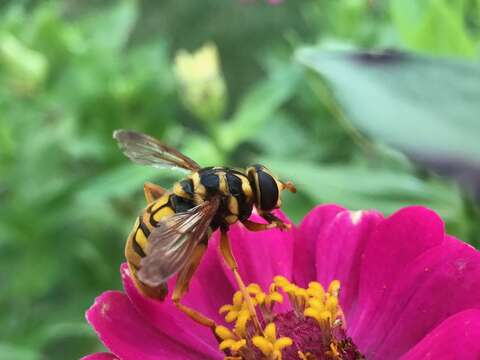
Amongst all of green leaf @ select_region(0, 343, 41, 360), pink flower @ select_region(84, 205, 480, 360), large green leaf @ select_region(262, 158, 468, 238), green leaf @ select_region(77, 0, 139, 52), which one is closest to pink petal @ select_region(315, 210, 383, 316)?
pink flower @ select_region(84, 205, 480, 360)

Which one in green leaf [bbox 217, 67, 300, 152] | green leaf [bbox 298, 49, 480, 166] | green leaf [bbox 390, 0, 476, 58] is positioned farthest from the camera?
green leaf [bbox 217, 67, 300, 152]

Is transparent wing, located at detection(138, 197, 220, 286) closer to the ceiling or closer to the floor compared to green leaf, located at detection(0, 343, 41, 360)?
closer to the ceiling

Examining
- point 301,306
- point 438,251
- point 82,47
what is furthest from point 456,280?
point 82,47

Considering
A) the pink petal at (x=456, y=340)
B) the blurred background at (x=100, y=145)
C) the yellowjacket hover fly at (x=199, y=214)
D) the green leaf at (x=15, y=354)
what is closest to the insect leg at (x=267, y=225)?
the yellowjacket hover fly at (x=199, y=214)

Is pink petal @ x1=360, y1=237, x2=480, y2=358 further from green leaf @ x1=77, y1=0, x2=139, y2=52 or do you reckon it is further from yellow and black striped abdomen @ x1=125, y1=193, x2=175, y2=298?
green leaf @ x1=77, y1=0, x2=139, y2=52

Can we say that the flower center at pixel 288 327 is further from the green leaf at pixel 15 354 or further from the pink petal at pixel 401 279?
the green leaf at pixel 15 354

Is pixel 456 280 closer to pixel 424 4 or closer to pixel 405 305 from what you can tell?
pixel 405 305

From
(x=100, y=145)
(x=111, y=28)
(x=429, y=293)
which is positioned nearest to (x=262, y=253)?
(x=429, y=293)
